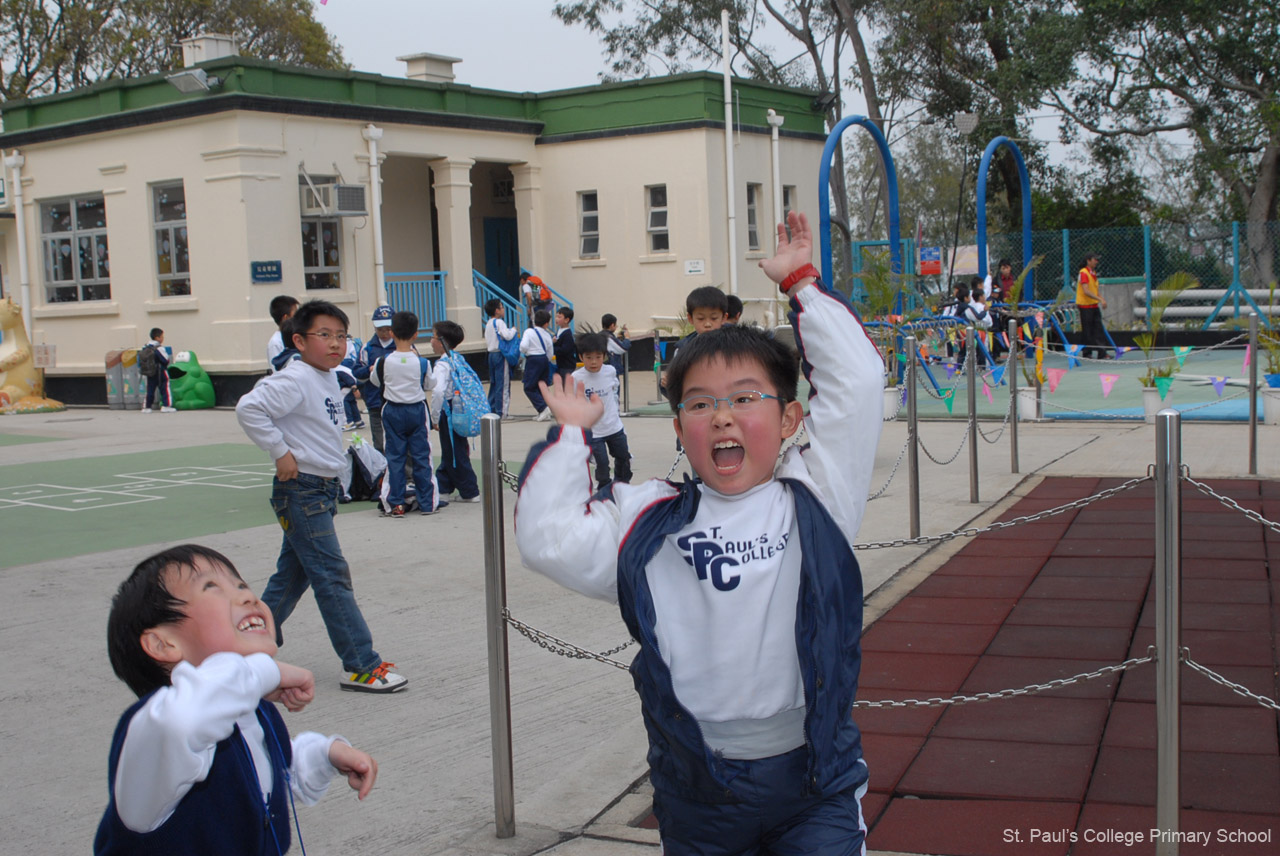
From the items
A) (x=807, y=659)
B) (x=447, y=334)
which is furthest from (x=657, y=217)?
(x=807, y=659)

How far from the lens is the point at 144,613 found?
7.62 ft

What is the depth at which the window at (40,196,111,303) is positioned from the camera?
23578 mm

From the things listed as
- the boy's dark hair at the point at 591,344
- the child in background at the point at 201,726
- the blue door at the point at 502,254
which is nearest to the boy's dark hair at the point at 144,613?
the child in background at the point at 201,726

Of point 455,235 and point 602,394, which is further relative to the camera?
point 455,235

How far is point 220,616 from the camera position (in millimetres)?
2322

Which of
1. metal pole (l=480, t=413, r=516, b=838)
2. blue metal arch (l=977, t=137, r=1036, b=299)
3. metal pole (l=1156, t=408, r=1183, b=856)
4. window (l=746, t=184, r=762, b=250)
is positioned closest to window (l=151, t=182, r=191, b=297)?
window (l=746, t=184, r=762, b=250)

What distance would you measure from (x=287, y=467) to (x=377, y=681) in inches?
41.0

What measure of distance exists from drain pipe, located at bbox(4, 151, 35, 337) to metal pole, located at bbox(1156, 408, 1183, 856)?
24.8 m

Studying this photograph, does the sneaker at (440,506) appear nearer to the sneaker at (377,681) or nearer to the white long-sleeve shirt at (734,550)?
the sneaker at (377,681)

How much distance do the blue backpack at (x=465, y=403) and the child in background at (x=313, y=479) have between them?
4.54m

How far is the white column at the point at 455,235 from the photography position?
81.0ft

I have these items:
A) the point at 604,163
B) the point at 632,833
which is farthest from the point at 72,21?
the point at 632,833

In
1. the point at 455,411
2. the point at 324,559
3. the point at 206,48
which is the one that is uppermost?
the point at 206,48

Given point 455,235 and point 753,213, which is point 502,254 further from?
point 753,213
